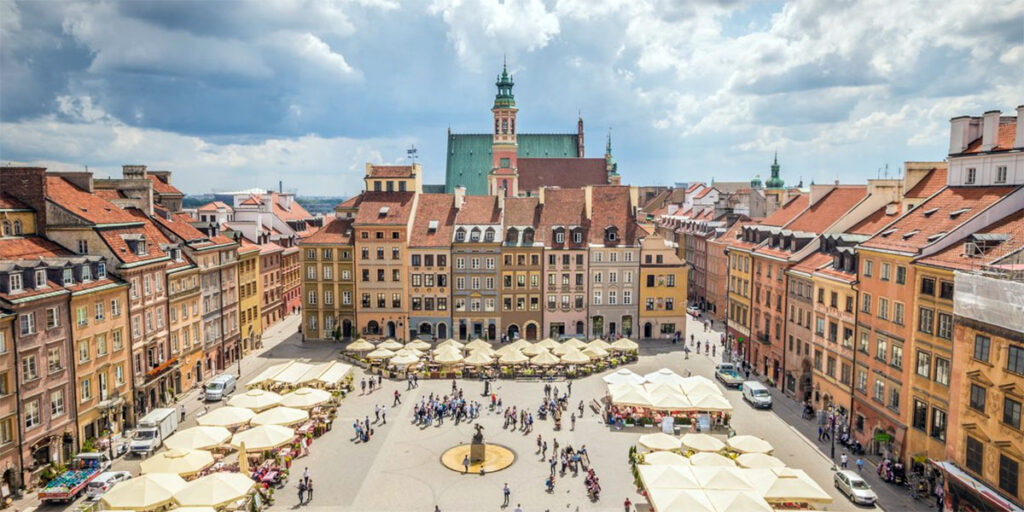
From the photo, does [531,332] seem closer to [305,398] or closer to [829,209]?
[305,398]

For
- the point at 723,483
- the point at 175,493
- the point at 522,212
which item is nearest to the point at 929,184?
the point at 723,483

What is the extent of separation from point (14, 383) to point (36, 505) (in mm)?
7471

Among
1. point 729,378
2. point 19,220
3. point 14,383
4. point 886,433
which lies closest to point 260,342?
point 19,220

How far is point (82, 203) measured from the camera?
Result: 54.8 metres

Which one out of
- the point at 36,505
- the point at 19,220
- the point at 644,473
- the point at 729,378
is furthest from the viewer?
the point at 729,378

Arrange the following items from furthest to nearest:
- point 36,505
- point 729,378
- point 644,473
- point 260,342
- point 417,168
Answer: point 417,168 < point 260,342 < point 729,378 < point 36,505 < point 644,473

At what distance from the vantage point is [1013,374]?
108ft

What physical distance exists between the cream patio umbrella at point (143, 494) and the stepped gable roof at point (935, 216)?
4693 cm

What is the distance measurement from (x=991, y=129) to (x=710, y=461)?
29.6m

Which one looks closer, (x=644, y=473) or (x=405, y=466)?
(x=644, y=473)

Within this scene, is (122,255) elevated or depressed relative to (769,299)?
elevated

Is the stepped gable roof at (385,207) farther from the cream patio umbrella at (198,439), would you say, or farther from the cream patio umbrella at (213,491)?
the cream patio umbrella at (213,491)

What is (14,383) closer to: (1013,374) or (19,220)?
(19,220)

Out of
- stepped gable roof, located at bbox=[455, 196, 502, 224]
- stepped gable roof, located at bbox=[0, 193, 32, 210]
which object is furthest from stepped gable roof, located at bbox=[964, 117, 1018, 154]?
stepped gable roof, located at bbox=[0, 193, 32, 210]
